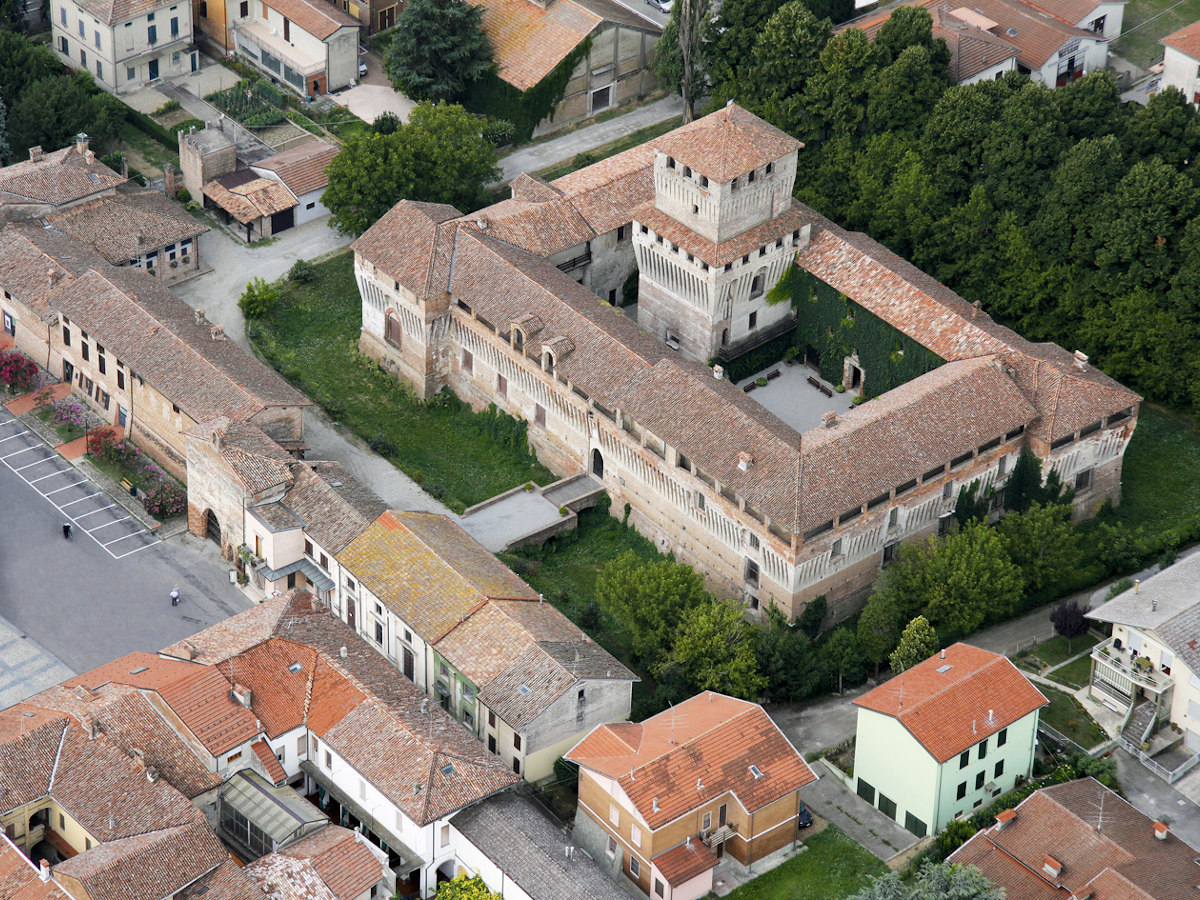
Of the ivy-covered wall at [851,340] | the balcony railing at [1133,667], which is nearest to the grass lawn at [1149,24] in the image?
the ivy-covered wall at [851,340]

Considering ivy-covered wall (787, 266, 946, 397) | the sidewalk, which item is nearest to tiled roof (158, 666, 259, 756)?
ivy-covered wall (787, 266, 946, 397)

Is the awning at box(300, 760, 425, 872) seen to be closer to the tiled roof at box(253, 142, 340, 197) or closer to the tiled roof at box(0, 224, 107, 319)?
the tiled roof at box(0, 224, 107, 319)

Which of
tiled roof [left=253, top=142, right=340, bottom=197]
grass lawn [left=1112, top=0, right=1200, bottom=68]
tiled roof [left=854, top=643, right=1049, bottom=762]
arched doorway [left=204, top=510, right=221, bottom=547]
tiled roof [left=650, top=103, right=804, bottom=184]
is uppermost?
tiled roof [left=650, top=103, right=804, bottom=184]

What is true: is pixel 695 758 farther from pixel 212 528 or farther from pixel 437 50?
pixel 437 50

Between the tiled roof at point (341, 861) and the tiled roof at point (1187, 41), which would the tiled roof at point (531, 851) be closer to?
the tiled roof at point (341, 861)

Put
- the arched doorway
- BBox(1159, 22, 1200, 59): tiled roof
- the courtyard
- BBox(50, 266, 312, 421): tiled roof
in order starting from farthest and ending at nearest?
BBox(1159, 22, 1200, 59): tiled roof → the courtyard → BBox(50, 266, 312, 421): tiled roof → the arched doorway

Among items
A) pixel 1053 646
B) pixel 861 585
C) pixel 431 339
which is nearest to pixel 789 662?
pixel 861 585
